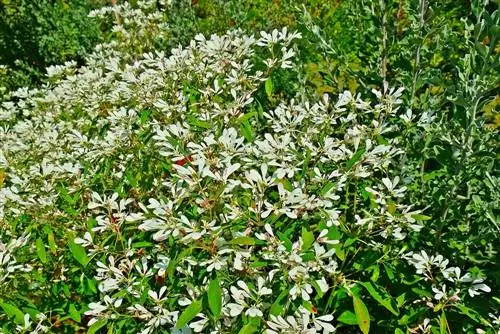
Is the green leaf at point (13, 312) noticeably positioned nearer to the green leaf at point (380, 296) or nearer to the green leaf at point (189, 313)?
the green leaf at point (189, 313)

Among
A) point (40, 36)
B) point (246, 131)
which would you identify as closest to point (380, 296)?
point (246, 131)

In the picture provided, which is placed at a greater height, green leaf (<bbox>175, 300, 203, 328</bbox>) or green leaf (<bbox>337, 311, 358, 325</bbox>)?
green leaf (<bbox>175, 300, 203, 328</bbox>)

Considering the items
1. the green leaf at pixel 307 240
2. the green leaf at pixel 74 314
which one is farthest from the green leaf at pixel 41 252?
the green leaf at pixel 307 240

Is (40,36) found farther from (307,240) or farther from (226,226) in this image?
(307,240)

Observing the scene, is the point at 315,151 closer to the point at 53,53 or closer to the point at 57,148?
the point at 57,148

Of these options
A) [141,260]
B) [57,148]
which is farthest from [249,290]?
[57,148]

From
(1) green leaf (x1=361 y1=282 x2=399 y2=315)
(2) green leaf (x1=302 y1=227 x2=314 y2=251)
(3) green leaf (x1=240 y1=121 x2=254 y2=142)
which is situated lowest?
(1) green leaf (x1=361 y1=282 x2=399 y2=315)

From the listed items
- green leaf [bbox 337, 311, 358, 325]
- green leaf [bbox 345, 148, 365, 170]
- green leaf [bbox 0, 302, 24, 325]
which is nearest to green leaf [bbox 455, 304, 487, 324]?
green leaf [bbox 337, 311, 358, 325]

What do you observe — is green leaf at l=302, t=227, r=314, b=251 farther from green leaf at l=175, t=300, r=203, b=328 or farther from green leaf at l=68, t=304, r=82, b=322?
green leaf at l=68, t=304, r=82, b=322
